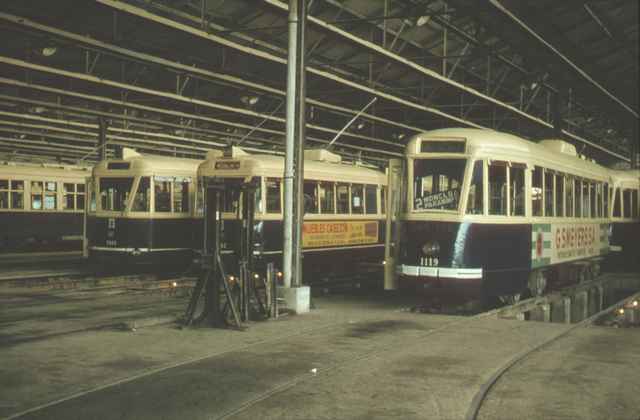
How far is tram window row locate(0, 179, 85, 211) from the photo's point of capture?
83.0ft

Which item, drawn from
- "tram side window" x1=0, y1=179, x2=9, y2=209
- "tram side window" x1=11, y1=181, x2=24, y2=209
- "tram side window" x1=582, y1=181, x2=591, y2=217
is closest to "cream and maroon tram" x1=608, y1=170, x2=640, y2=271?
"tram side window" x1=582, y1=181, x2=591, y2=217

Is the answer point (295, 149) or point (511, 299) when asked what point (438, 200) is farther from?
point (511, 299)

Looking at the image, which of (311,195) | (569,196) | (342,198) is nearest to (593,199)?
(569,196)

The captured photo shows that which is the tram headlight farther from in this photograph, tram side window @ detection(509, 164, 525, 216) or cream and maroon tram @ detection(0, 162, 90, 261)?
cream and maroon tram @ detection(0, 162, 90, 261)

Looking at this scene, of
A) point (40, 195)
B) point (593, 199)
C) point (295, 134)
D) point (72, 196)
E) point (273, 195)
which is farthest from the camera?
point (72, 196)

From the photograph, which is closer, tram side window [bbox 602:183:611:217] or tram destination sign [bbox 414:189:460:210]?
tram destination sign [bbox 414:189:460:210]

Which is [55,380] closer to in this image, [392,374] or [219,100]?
[392,374]

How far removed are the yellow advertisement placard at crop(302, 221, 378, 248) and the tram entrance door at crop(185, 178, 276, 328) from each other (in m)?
5.99

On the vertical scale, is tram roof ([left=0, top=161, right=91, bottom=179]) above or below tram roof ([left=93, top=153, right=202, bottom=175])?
above

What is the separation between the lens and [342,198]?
750 inches

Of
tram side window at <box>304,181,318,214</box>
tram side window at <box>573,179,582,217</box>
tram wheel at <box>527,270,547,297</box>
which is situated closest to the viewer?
tram wheel at <box>527,270,547,297</box>

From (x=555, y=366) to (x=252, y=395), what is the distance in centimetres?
324

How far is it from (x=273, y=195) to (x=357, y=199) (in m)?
3.47

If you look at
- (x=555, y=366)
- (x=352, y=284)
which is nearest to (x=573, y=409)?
(x=555, y=366)
